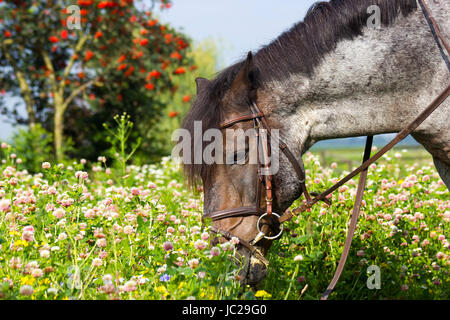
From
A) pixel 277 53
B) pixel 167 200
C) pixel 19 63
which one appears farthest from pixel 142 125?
pixel 277 53

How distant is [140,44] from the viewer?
1170 centimetres

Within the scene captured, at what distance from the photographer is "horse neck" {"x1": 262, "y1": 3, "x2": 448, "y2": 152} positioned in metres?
2.71

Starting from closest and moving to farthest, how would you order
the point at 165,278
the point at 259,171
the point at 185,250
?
the point at 165,278 → the point at 259,171 → the point at 185,250

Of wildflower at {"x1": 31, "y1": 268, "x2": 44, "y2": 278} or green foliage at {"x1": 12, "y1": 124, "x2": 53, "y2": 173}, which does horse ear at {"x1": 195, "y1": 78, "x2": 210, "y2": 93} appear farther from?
green foliage at {"x1": 12, "y1": 124, "x2": 53, "y2": 173}

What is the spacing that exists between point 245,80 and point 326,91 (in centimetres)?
49

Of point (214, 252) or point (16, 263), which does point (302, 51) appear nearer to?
point (214, 252)

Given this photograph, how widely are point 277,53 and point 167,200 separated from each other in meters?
2.28

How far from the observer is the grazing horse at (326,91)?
2.68m

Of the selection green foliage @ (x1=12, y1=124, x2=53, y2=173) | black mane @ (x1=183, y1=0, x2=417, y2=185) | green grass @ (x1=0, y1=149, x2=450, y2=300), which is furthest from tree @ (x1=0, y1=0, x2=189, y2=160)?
black mane @ (x1=183, y1=0, x2=417, y2=185)

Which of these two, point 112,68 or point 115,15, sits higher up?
point 115,15

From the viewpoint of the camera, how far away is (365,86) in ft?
8.98

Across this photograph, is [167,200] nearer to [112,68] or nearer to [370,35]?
[370,35]

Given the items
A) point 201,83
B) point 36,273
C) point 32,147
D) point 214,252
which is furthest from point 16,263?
point 32,147
